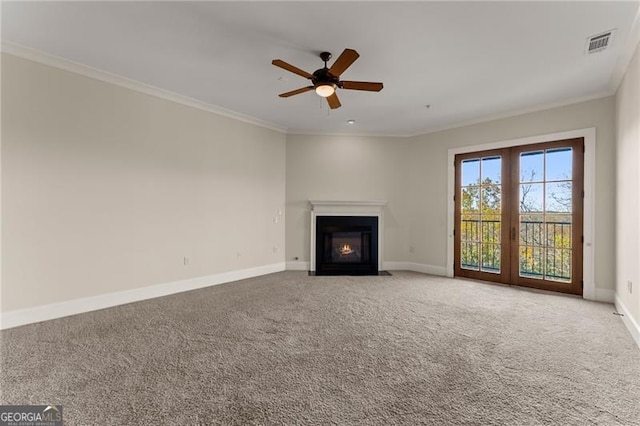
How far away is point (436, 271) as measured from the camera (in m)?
5.88

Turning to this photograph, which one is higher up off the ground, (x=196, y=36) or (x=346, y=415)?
(x=196, y=36)

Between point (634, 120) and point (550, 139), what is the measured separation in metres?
1.56

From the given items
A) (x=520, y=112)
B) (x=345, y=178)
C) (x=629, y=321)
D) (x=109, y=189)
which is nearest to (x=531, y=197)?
(x=520, y=112)

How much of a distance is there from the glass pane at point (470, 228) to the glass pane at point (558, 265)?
1.08 m

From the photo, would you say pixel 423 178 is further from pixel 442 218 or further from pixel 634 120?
pixel 634 120

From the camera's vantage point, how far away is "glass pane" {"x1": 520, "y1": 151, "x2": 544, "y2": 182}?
472 cm

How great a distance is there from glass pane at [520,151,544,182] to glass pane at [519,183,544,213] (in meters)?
0.10

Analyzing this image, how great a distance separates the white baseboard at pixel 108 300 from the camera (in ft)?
10.3

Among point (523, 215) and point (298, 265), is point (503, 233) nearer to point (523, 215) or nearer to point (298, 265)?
point (523, 215)

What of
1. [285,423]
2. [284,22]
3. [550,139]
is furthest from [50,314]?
[550,139]

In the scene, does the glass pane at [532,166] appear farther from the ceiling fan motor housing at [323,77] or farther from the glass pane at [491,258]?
the ceiling fan motor housing at [323,77]

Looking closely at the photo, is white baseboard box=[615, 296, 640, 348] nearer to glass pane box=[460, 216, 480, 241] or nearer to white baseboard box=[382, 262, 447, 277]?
glass pane box=[460, 216, 480, 241]

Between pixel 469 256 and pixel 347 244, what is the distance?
226 cm

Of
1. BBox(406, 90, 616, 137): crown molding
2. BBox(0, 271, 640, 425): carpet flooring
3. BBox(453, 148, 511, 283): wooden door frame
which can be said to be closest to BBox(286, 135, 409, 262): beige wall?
BBox(406, 90, 616, 137): crown molding
